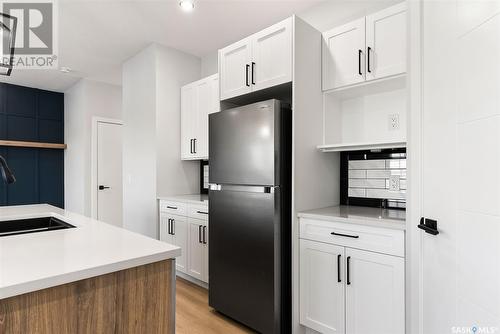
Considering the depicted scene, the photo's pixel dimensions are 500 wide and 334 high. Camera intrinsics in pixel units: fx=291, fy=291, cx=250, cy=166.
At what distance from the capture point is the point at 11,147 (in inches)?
196

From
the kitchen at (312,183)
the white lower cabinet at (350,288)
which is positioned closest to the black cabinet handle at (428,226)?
the kitchen at (312,183)

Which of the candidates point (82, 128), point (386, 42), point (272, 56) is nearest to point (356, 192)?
point (386, 42)

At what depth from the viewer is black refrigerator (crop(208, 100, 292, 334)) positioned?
78.6 inches

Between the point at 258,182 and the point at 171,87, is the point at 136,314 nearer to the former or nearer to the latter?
the point at 258,182

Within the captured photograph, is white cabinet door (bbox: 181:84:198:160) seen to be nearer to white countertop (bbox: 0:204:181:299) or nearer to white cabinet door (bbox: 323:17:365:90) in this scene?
white cabinet door (bbox: 323:17:365:90)

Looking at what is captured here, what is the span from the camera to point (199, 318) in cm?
237

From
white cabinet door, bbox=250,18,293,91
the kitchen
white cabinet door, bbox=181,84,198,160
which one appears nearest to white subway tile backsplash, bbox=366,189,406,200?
the kitchen

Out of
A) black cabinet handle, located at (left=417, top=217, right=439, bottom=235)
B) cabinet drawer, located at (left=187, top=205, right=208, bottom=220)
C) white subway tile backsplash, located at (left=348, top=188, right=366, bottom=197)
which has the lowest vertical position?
cabinet drawer, located at (left=187, top=205, right=208, bottom=220)

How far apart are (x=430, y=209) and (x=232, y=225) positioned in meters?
1.35

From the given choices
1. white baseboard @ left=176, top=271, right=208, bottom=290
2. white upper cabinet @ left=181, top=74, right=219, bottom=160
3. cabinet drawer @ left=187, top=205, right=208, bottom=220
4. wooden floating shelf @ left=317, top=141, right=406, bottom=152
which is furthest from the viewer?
white upper cabinet @ left=181, top=74, right=219, bottom=160

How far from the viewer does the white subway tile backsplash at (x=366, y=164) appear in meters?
2.25

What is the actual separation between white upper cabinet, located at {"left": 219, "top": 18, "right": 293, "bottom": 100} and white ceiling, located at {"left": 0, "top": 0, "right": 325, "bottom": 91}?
48 centimetres

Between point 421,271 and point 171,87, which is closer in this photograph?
point 421,271

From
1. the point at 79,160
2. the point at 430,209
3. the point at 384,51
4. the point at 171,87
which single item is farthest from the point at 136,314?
the point at 79,160
